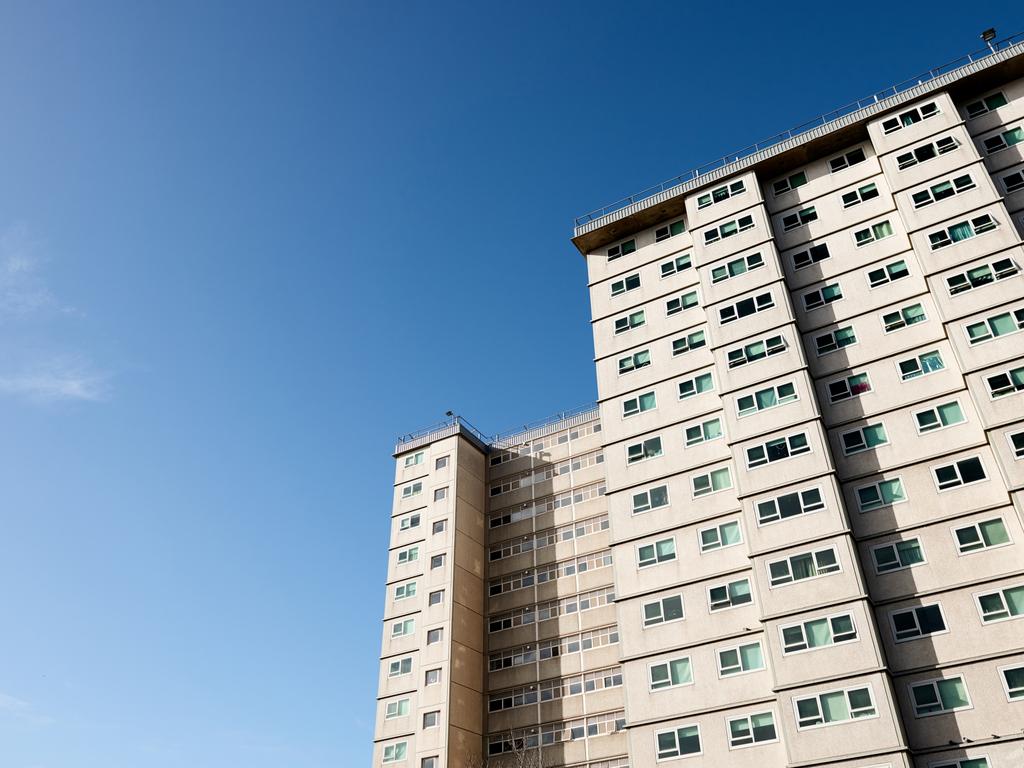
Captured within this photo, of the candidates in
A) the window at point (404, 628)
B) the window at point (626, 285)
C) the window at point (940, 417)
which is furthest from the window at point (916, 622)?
the window at point (404, 628)

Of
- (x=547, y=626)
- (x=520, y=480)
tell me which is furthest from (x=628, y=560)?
(x=520, y=480)

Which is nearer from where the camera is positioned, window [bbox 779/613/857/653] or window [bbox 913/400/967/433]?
window [bbox 779/613/857/653]

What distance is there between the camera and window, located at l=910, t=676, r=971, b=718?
33500mm

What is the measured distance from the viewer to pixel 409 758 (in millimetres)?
48812

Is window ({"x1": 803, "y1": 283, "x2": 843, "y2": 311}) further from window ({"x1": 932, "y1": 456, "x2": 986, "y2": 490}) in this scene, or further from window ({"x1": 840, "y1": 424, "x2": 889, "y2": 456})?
window ({"x1": 932, "y1": 456, "x2": 986, "y2": 490})

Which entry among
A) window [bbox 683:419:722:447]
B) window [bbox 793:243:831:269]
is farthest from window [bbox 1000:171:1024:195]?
window [bbox 683:419:722:447]

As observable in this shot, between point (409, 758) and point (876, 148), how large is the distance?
43.4 metres

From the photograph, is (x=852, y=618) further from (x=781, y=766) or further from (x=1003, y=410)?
(x=1003, y=410)

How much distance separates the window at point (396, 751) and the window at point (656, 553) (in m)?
18.3

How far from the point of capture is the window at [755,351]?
44938 millimetres

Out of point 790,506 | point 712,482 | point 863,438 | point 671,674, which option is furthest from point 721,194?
point 671,674

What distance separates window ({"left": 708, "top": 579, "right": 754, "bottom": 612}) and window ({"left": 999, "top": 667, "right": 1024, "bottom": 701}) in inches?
411

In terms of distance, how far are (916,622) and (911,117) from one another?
28311mm

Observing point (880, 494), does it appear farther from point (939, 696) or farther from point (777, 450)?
point (939, 696)
